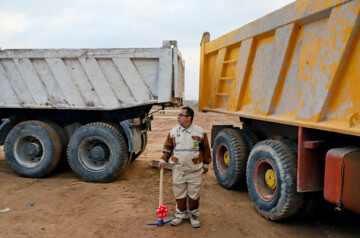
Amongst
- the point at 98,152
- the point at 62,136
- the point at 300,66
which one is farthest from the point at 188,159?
the point at 62,136

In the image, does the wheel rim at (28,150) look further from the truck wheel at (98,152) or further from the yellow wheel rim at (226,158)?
the yellow wheel rim at (226,158)

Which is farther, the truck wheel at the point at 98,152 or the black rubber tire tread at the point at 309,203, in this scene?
the truck wheel at the point at 98,152

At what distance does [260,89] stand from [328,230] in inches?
77.5

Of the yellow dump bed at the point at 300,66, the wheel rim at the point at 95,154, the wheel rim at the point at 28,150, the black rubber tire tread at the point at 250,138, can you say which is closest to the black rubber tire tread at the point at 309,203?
the yellow dump bed at the point at 300,66

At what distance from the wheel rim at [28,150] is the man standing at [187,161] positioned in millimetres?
3220

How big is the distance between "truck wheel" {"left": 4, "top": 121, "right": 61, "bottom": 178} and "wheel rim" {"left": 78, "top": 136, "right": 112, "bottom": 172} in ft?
1.86

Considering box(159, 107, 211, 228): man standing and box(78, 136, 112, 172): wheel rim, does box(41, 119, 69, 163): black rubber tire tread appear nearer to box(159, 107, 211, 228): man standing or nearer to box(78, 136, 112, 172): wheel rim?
box(78, 136, 112, 172): wheel rim

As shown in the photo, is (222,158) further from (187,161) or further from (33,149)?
(33,149)

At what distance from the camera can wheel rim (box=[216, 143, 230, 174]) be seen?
18.3ft

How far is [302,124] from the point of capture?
3.27 metres

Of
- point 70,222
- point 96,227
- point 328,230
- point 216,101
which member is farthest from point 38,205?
point 328,230

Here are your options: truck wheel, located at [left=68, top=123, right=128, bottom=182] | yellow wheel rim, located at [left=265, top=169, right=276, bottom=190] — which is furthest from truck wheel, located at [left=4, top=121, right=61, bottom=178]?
yellow wheel rim, located at [left=265, top=169, right=276, bottom=190]

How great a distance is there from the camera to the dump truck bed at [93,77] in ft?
17.5

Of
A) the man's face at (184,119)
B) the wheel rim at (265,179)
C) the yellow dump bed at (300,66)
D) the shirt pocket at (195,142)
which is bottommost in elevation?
the wheel rim at (265,179)
